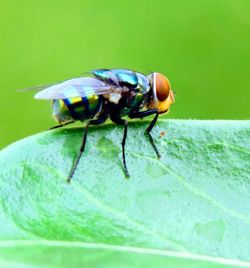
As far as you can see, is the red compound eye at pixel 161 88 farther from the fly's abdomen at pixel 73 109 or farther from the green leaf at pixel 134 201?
the green leaf at pixel 134 201

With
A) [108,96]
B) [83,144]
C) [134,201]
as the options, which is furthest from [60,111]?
[134,201]

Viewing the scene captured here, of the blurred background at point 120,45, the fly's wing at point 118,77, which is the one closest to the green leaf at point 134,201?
the fly's wing at point 118,77

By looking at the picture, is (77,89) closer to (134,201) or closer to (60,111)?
(60,111)

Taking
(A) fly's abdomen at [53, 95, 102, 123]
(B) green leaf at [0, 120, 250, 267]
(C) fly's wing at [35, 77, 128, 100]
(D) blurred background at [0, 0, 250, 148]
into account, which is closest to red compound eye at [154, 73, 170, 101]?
(C) fly's wing at [35, 77, 128, 100]

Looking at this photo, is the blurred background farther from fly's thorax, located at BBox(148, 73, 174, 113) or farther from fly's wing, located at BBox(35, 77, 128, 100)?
fly's wing, located at BBox(35, 77, 128, 100)

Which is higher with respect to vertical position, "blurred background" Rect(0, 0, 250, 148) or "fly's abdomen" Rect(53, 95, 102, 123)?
"fly's abdomen" Rect(53, 95, 102, 123)

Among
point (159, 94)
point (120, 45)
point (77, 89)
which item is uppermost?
point (77, 89)

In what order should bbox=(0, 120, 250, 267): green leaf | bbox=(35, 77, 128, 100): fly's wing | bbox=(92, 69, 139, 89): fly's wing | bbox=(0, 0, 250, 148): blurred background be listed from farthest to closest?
bbox=(0, 0, 250, 148): blurred background, bbox=(92, 69, 139, 89): fly's wing, bbox=(35, 77, 128, 100): fly's wing, bbox=(0, 120, 250, 267): green leaf

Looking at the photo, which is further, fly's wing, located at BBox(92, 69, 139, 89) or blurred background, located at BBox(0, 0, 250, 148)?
blurred background, located at BBox(0, 0, 250, 148)
